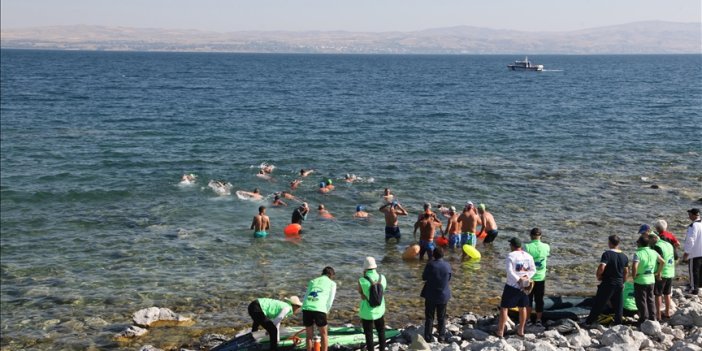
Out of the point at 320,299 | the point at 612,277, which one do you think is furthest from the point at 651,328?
the point at 320,299

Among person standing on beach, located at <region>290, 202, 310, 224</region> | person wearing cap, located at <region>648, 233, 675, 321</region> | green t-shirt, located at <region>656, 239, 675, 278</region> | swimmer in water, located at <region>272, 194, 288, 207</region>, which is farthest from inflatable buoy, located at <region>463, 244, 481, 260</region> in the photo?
swimmer in water, located at <region>272, 194, 288, 207</region>

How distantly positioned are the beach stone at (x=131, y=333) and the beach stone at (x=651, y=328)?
10202 millimetres

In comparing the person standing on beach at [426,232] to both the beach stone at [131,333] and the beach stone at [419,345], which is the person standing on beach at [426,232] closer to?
the beach stone at [419,345]

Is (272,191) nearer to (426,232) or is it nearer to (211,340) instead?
(426,232)

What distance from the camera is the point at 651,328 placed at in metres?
12.5

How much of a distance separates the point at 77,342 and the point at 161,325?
1.79 m

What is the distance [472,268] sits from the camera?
65.7 feet

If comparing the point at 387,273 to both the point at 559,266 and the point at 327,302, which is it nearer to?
the point at 559,266

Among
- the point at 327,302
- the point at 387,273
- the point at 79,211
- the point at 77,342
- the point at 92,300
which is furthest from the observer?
the point at 79,211

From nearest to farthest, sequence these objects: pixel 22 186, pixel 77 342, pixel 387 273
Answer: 1. pixel 77 342
2. pixel 387 273
3. pixel 22 186

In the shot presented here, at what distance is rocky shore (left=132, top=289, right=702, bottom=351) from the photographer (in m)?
11.7

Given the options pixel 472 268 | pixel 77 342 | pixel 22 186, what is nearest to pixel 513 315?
pixel 472 268

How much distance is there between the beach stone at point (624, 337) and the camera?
38.6 ft

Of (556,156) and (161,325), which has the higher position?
(556,156)
